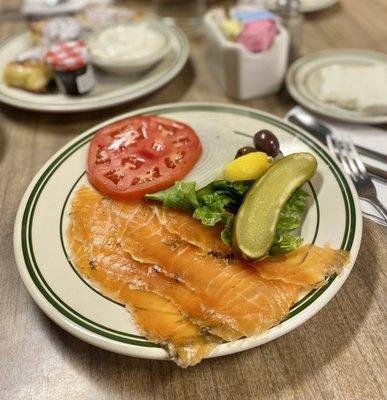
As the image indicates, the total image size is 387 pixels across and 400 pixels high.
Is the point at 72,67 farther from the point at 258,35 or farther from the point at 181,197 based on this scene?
the point at 181,197

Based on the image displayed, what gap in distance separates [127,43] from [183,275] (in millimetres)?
1141

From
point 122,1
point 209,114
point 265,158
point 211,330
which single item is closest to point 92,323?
point 211,330

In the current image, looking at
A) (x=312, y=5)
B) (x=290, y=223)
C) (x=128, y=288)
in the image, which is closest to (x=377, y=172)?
(x=290, y=223)

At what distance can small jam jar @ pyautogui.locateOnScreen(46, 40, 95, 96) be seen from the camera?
1.54m

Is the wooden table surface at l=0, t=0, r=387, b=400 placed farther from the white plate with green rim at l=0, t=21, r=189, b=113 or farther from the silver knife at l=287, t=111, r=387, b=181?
the white plate with green rim at l=0, t=21, r=189, b=113

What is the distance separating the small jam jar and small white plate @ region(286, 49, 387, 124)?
28.3 inches

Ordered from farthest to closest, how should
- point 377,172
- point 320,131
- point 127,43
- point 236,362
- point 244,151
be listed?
point 127,43 → point 320,131 → point 377,172 → point 244,151 → point 236,362

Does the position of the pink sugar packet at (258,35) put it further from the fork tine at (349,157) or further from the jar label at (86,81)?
the jar label at (86,81)

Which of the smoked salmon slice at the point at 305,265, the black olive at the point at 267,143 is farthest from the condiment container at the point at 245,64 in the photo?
the smoked salmon slice at the point at 305,265

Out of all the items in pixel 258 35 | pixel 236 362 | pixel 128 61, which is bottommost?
pixel 236 362

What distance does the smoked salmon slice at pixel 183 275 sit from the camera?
0.83 meters

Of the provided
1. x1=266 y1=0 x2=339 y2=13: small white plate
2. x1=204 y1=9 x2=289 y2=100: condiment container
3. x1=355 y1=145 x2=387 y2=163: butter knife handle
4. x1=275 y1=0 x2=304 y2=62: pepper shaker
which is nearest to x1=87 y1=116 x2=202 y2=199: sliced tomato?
x1=204 y1=9 x2=289 y2=100: condiment container

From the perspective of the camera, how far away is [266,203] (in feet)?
3.16

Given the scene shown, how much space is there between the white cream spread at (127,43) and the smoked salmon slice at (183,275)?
821 mm
